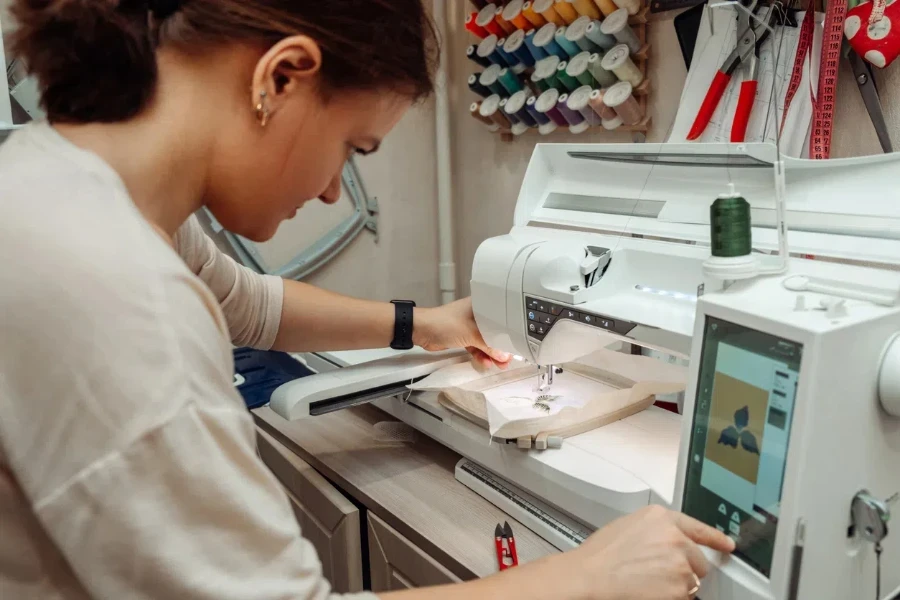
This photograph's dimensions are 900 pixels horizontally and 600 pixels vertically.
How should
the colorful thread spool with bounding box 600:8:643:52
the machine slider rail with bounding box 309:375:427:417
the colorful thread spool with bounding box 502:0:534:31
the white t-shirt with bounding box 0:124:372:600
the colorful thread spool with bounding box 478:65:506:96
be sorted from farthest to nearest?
1. the colorful thread spool with bounding box 478:65:506:96
2. the colorful thread spool with bounding box 502:0:534:31
3. the colorful thread spool with bounding box 600:8:643:52
4. the machine slider rail with bounding box 309:375:427:417
5. the white t-shirt with bounding box 0:124:372:600

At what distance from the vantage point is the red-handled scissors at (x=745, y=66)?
1.19 meters

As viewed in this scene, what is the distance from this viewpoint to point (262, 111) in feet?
1.97

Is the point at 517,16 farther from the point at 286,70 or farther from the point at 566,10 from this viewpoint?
the point at 286,70

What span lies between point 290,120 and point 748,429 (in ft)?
1.64

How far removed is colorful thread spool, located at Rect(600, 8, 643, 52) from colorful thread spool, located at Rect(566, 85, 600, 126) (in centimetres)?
12

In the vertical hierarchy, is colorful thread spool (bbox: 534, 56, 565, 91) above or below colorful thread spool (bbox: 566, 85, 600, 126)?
above

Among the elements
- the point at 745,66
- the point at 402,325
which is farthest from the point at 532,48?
the point at 402,325

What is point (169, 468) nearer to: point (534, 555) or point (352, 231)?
point (534, 555)

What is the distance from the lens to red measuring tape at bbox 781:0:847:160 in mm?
1126

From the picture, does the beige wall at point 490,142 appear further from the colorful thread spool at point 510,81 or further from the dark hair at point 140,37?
the dark hair at point 140,37

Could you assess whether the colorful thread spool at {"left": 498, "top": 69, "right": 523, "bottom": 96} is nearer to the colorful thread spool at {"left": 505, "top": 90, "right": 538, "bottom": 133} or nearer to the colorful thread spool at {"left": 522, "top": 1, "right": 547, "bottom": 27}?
the colorful thread spool at {"left": 505, "top": 90, "right": 538, "bottom": 133}

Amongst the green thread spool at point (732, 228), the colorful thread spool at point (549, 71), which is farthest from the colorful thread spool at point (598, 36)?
the green thread spool at point (732, 228)

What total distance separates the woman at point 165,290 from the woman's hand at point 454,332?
1.72ft

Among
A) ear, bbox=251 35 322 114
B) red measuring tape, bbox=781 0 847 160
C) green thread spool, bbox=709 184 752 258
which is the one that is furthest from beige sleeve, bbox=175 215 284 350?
red measuring tape, bbox=781 0 847 160
